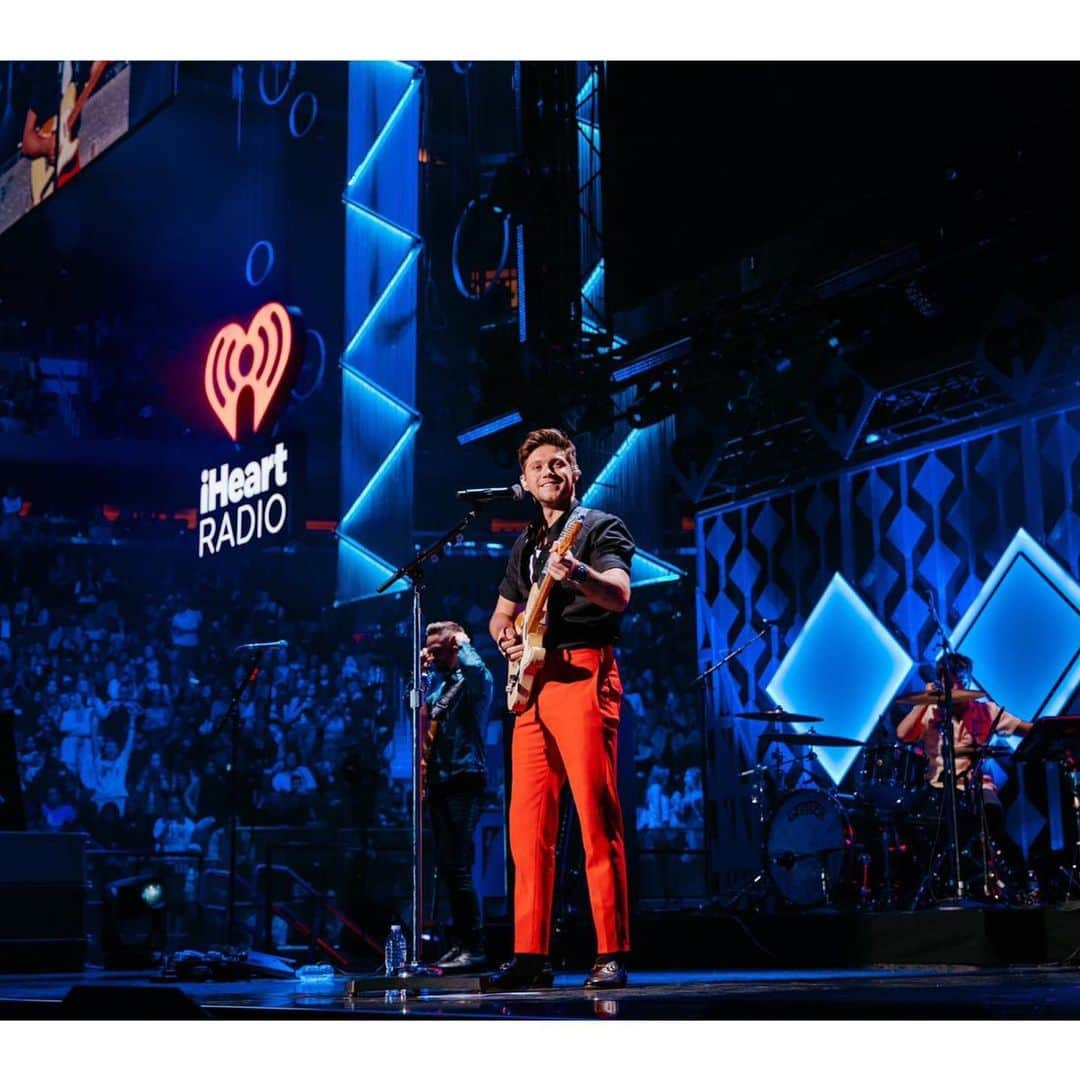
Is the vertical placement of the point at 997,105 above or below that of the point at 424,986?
above

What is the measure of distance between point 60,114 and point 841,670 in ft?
23.8

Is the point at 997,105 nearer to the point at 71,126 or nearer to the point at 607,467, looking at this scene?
the point at 607,467

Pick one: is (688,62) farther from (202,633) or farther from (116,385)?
(116,385)

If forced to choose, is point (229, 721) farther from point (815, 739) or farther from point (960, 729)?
point (960, 729)

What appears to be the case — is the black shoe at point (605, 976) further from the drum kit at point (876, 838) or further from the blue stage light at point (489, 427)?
the blue stage light at point (489, 427)

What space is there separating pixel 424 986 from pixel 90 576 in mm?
9799

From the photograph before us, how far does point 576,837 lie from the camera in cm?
686

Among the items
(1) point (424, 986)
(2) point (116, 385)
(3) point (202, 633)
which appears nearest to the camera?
(1) point (424, 986)

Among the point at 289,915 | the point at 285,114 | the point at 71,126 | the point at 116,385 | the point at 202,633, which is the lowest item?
the point at 289,915

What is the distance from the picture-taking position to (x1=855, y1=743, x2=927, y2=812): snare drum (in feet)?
25.3

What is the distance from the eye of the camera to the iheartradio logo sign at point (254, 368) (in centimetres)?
991

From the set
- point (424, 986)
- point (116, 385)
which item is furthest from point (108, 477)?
point (424, 986)

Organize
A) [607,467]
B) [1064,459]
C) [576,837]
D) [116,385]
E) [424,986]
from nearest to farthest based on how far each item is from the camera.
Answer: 1. [424,986]
2. [576,837]
3. [1064,459]
4. [607,467]
5. [116,385]

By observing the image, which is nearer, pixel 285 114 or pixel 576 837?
pixel 576 837
